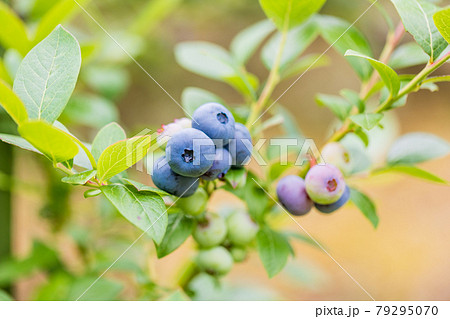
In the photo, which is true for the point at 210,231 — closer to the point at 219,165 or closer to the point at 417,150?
the point at 219,165

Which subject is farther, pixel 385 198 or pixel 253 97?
pixel 385 198

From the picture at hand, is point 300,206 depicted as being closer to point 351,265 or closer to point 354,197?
point 354,197

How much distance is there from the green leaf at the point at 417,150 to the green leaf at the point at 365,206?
0.48 feet

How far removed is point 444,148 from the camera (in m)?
0.81

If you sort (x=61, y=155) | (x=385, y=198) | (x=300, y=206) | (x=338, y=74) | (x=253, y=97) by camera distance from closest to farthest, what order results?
(x=61, y=155), (x=300, y=206), (x=253, y=97), (x=385, y=198), (x=338, y=74)

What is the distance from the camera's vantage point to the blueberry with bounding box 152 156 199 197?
55 cm

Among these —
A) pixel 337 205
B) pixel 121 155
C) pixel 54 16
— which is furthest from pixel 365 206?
pixel 54 16

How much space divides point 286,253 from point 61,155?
37 centimetres

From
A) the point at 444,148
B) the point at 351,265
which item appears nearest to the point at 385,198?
the point at 351,265

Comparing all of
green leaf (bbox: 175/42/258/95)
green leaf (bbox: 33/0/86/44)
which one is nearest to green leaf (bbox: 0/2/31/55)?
green leaf (bbox: 33/0/86/44)

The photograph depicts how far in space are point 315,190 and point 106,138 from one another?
0.94 ft

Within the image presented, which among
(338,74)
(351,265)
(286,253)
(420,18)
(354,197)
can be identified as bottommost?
(286,253)

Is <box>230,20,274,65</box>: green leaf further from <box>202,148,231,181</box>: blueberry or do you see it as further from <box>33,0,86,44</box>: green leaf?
<box>202,148,231,181</box>: blueberry

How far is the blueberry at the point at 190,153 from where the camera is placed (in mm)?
516
